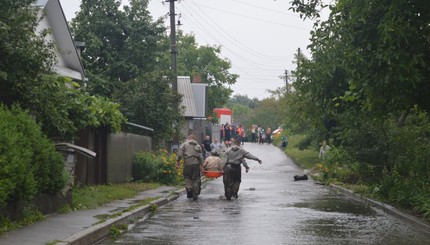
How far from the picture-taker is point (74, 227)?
10.8 metres

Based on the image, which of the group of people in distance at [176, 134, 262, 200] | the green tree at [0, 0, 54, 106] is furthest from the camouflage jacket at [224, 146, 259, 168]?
the green tree at [0, 0, 54, 106]

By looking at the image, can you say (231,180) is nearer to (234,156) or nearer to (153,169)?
(234,156)

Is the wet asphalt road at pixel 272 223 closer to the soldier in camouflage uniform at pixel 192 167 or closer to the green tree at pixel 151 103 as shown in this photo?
the soldier in camouflage uniform at pixel 192 167

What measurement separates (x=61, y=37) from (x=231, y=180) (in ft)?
34.7

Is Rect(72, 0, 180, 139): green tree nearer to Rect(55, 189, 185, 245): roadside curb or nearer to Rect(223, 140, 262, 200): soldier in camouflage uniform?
Rect(223, 140, 262, 200): soldier in camouflage uniform

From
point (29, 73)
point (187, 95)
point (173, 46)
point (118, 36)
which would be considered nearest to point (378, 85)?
point (29, 73)

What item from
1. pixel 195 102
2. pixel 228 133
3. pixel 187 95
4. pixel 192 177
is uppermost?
pixel 187 95

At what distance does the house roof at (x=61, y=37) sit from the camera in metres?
24.4

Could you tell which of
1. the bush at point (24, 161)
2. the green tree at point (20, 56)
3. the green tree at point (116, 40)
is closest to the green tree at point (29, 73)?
the green tree at point (20, 56)

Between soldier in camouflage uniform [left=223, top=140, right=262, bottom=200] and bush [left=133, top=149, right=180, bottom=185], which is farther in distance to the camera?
bush [left=133, top=149, right=180, bottom=185]

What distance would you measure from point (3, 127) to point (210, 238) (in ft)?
12.4

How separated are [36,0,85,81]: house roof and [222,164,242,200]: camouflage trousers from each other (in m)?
7.78

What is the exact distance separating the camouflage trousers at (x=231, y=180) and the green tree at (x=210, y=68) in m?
50.4

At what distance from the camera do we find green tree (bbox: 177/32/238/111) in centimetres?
7112
